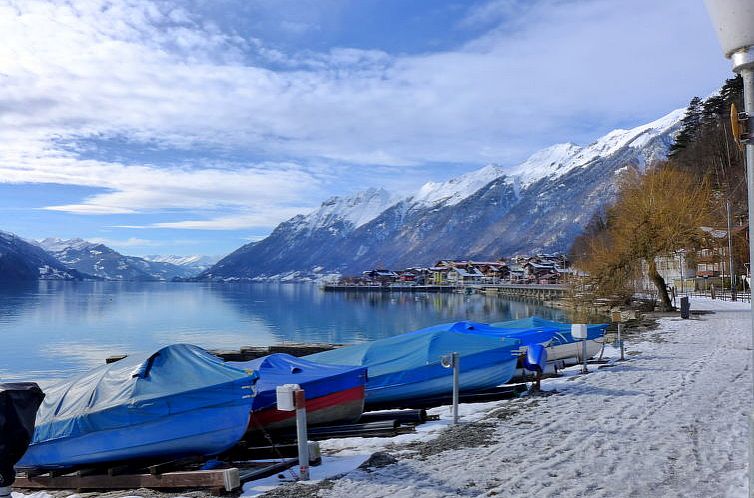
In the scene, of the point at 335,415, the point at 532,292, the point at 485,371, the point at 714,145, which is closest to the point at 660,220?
the point at 485,371

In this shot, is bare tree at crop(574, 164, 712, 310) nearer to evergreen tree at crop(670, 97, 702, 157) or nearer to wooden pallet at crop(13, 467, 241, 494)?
wooden pallet at crop(13, 467, 241, 494)

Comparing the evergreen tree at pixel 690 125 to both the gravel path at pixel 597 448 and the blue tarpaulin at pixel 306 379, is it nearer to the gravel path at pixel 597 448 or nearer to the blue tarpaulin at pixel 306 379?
the gravel path at pixel 597 448

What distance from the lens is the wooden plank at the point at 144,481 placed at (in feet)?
25.3

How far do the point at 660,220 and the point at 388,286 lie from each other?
497ft

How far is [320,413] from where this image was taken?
12008 mm

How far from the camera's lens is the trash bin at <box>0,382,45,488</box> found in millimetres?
5918

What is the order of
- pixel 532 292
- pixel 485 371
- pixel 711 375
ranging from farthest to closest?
pixel 532 292 < pixel 485 371 < pixel 711 375

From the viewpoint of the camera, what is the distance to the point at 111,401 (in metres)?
10.1

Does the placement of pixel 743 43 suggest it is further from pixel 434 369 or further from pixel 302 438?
pixel 434 369

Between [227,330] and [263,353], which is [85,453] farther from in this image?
[227,330]

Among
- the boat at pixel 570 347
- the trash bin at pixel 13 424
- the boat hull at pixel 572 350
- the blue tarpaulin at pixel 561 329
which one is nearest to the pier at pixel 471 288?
the blue tarpaulin at pixel 561 329

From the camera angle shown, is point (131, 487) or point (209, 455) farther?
point (209, 455)

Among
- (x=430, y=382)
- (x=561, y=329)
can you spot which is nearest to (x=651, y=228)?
(x=561, y=329)

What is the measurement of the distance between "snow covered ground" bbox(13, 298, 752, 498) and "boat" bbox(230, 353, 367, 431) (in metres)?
1.68
